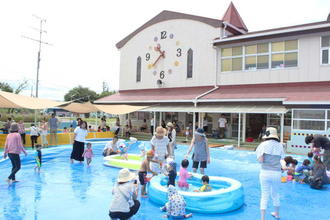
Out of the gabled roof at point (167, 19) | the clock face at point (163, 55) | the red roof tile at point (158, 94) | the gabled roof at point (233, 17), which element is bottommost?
the red roof tile at point (158, 94)

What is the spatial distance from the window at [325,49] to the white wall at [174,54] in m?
6.24

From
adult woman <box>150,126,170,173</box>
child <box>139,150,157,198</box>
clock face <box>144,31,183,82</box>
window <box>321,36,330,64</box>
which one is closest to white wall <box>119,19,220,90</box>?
clock face <box>144,31,183,82</box>

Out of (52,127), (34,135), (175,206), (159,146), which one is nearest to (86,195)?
(159,146)

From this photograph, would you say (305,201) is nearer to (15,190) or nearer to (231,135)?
(15,190)

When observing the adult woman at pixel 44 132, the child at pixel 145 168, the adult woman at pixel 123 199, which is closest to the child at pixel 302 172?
the child at pixel 145 168

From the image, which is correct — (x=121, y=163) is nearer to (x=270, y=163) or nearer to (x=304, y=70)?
(x=270, y=163)

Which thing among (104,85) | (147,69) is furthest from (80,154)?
(104,85)

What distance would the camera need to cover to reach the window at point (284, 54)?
15.6 meters

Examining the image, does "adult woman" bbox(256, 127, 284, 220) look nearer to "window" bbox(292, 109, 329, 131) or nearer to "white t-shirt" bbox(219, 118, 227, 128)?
"window" bbox(292, 109, 329, 131)

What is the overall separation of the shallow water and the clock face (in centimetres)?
1133

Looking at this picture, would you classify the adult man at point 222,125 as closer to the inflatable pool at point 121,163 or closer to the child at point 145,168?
the inflatable pool at point 121,163

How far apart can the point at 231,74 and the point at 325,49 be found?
17.4ft

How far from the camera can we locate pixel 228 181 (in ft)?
24.0

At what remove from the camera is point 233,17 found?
22.8m
